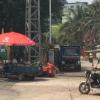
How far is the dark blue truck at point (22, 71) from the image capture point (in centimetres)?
2936

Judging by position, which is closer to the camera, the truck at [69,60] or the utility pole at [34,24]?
the utility pole at [34,24]

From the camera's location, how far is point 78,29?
259 ft

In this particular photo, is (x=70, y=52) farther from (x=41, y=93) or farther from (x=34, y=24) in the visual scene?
(x=41, y=93)

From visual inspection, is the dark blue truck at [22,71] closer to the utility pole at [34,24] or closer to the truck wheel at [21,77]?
the truck wheel at [21,77]

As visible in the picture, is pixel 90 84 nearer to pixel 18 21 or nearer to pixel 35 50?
pixel 35 50

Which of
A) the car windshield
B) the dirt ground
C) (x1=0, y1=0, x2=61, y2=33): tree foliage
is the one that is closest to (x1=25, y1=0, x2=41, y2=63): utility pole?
the car windshield

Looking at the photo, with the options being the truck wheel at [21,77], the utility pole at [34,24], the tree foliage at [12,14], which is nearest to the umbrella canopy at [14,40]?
the truck wheel at [21,77]

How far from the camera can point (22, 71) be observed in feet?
96.4

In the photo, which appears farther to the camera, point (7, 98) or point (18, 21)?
point (18, 21)

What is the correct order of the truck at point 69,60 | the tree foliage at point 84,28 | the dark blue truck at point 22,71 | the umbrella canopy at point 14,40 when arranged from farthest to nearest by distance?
the tree foliage at point 84,28, the truck at point 69,60, the umbrella canopy at point 14,40, the dark blue truck at point 22,71

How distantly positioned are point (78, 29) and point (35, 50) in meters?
42.0

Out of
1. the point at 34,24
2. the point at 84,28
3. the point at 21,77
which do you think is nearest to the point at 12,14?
the point at 34,24

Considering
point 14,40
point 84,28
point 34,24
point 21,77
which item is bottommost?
point 21,77

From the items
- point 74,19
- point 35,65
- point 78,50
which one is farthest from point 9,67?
point 74,19
